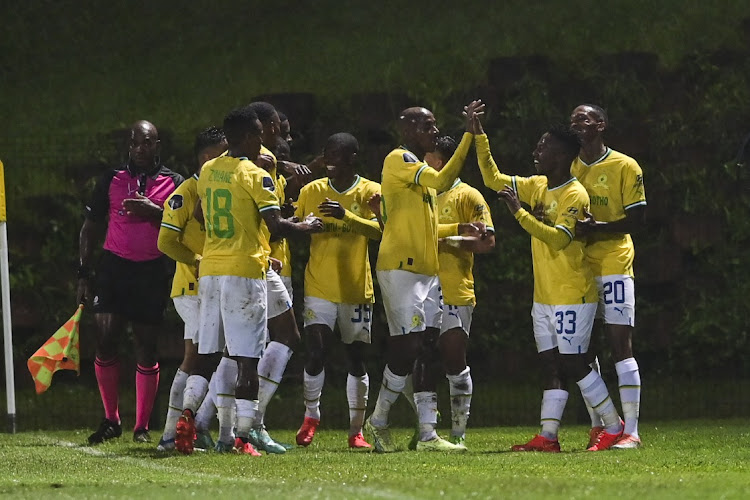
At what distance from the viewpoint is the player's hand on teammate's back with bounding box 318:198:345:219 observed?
974cm

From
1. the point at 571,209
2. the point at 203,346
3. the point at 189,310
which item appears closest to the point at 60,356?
the point at 189,310

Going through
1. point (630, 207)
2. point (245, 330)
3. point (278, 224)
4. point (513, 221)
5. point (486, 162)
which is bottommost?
point (245, 330)

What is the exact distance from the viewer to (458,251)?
409 inches

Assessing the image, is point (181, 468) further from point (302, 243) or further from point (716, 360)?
point (716, 360)

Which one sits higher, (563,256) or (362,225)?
(362,225)

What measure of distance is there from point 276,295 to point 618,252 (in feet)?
7.26

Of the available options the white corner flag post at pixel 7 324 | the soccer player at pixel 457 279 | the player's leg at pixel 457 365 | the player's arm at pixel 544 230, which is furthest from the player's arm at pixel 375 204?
the white corner flag post at pixel 7 324

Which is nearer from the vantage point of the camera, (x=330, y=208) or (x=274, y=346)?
(x=330, y=208)

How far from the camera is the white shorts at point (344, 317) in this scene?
34.1 feet

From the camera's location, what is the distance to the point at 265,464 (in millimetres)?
8758

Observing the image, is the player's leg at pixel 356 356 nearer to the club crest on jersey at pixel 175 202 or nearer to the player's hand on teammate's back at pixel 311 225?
the player's hand on teammate's back at pixel 311 225

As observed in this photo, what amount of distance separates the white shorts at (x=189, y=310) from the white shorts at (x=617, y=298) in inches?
105

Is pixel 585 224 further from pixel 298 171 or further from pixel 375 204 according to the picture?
pixel 298 171

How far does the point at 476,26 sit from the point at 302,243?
679cm
